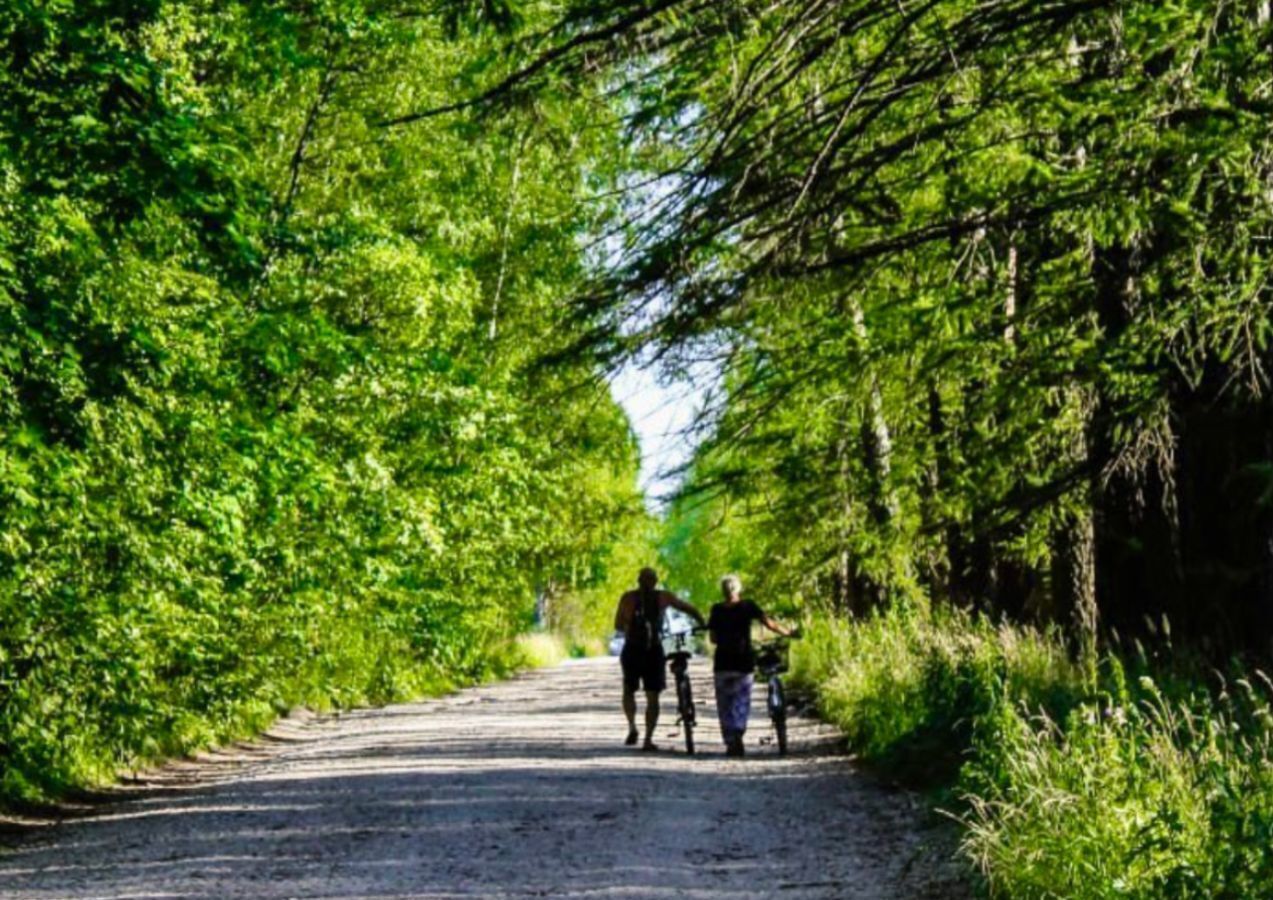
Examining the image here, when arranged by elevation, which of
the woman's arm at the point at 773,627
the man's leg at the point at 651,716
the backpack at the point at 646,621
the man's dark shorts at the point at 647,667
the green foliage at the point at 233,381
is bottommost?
the man's leg at the point at 651,716

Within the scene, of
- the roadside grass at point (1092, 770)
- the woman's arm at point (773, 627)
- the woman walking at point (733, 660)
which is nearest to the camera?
the roadside grass at point (1092, 770)

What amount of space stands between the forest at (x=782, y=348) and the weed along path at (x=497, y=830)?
0.76m

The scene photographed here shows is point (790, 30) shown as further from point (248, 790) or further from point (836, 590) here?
point (836, 590)

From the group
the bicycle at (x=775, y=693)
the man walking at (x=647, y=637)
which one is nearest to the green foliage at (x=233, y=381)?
the man walking at (x=647, y=637)

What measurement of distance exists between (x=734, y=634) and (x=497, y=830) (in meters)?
6.33

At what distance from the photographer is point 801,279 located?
10.2m

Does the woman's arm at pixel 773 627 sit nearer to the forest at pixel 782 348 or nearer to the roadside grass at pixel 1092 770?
the forest at pixel 782 348

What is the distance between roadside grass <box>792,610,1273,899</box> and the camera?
6.28 m

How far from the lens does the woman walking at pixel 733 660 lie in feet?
55.0

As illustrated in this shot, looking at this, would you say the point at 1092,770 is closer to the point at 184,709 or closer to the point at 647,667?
the point at 647,667

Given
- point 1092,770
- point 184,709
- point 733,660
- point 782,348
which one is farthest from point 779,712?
point 1092,770

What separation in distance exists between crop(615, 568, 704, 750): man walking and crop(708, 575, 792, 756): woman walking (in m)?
0.37

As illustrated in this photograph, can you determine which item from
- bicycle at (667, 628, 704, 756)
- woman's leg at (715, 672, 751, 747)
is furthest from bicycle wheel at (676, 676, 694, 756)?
woman's leg at (715, 672, 751, 747)

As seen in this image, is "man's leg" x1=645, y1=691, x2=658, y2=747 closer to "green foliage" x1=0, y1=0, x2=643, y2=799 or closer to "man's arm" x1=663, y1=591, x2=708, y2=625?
"man's arm" x1=663, y1=591, x2=708, y2=625
